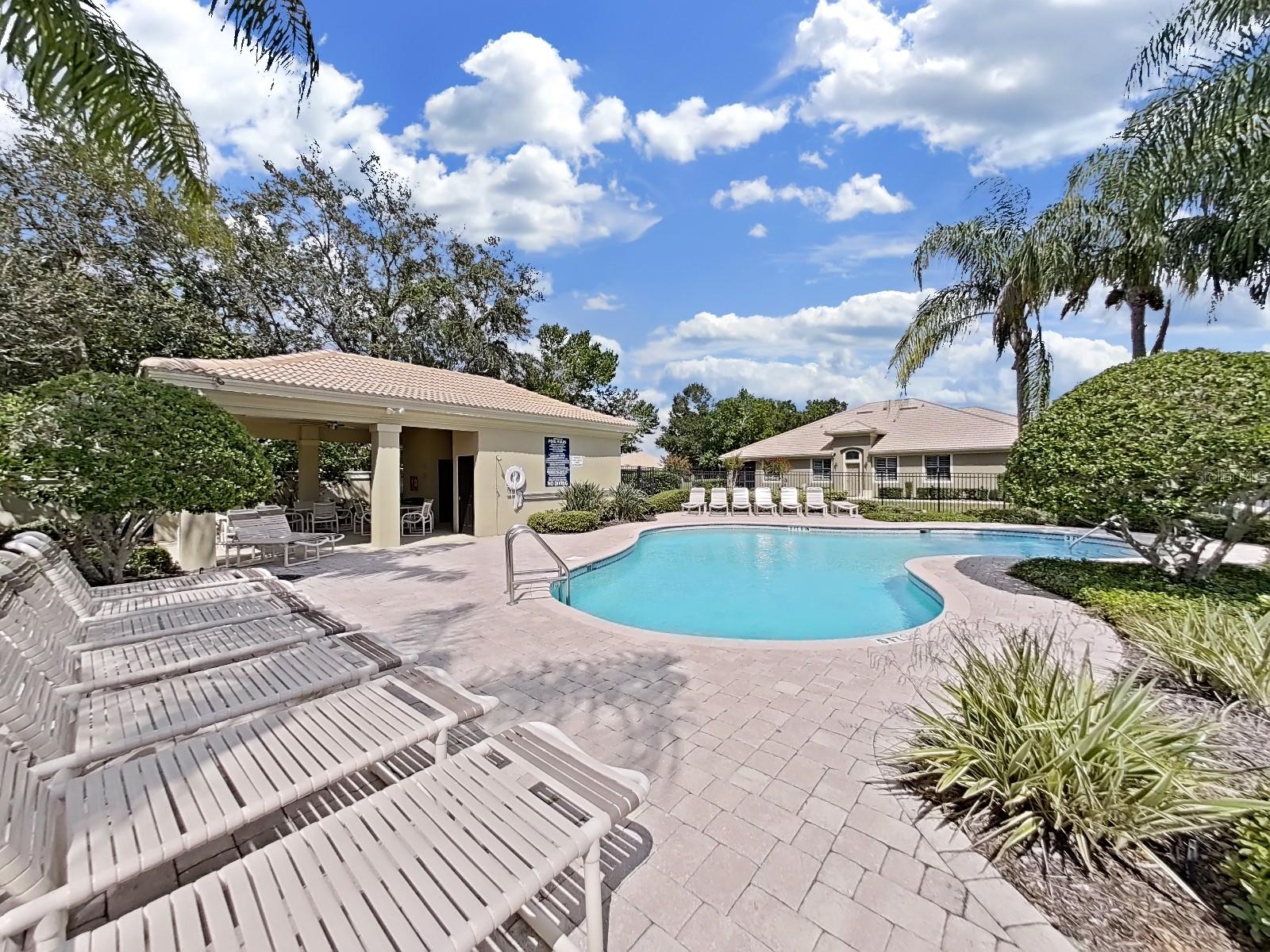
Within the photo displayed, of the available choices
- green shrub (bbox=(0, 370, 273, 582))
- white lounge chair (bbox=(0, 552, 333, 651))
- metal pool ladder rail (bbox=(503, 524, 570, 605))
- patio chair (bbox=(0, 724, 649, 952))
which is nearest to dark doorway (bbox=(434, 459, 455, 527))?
metal pool ladder rail (bbox=(503, 524, 570, 605))

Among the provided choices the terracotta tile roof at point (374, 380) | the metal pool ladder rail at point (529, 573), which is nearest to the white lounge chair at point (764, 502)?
the terracotta tile roof at point (374, 380)

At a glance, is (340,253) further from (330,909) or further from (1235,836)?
(1235,836)

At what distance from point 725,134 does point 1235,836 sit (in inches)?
557

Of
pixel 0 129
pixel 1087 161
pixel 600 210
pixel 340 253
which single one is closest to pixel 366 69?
Answer: pixel 600 210

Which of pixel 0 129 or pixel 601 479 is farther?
pixel 601 479

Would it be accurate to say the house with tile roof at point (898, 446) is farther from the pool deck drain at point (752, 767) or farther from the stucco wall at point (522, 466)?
the pool deck drain at point (752, 767)

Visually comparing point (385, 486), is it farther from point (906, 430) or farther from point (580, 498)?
point (906, 430)

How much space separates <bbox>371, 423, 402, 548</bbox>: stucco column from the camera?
1219 cm

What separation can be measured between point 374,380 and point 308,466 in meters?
4.27

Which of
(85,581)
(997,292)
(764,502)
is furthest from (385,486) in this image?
(997,292)

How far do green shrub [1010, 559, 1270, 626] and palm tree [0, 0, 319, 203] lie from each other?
35.2ft

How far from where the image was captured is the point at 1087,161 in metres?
14.0

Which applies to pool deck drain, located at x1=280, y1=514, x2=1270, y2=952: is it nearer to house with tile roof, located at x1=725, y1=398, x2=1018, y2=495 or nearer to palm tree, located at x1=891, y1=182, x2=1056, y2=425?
palm tree, located at x1=891, y1=182, x2=1056, y2=425

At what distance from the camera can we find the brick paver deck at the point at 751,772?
2.19 meters
